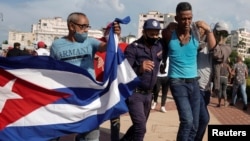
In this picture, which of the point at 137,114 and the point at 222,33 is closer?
the point at 137,114

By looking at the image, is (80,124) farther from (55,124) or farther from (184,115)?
(184,115)

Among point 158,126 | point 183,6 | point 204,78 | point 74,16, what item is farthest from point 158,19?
point 158,126

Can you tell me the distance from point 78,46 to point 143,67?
857mm

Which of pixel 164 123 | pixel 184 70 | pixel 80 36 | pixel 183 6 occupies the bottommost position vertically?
pixel 164 123

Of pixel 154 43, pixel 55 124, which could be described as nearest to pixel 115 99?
pixel 55 124

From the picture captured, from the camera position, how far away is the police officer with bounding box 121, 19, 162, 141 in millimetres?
4734

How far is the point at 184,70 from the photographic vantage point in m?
4.75

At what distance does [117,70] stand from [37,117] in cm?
102

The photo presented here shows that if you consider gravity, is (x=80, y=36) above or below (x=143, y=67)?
above

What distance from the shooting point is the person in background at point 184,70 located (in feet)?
15.3

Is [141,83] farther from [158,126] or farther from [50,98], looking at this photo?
[158,126]

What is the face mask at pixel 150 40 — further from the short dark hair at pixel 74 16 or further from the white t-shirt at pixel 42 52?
the white t-shirt at pixel 42 52

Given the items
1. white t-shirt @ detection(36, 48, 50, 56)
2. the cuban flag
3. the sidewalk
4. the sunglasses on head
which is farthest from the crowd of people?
white t-shirt @ detection(36, 48, 50, 56)

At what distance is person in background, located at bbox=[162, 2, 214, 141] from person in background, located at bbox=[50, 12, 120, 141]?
0.97 m
